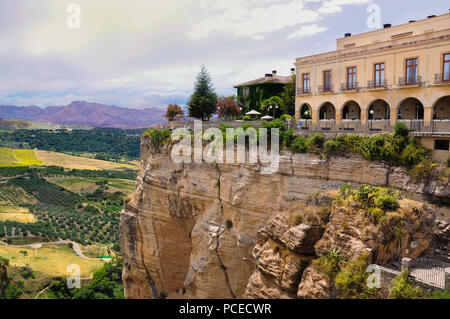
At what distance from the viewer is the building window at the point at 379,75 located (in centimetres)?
2381

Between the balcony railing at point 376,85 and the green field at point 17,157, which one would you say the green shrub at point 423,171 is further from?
the green field at point 17,157

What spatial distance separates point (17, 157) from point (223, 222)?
4653 inches

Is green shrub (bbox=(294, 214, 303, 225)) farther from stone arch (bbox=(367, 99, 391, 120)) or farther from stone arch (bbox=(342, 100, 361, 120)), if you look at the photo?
stone arch (bbox=(342, 100, 361, 120))

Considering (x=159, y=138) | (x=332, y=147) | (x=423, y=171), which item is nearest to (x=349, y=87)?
(x=332, y=147)

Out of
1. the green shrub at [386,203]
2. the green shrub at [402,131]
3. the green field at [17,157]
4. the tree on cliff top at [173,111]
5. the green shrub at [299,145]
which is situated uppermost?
the tree on cliff top at [173,111]

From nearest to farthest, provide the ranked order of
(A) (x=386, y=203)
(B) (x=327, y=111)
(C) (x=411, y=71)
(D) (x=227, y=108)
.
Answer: (A) (x=386, y=203)
(C) (x=411, y=71)
(B) (x=327, y=111)
(D) (x=227, y=108)

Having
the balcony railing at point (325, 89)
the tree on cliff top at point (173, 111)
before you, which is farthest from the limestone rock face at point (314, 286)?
the tree on cliff top at point (173, 111)

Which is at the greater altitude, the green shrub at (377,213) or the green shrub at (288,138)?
the green shrub at (288,138)

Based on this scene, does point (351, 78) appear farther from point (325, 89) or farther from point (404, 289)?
point (404, 289)

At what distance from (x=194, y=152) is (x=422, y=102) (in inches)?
578

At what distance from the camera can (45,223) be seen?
69375mm

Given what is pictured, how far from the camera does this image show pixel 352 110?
27.1 metres

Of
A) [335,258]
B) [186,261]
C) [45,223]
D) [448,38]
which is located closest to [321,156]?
[335,258]

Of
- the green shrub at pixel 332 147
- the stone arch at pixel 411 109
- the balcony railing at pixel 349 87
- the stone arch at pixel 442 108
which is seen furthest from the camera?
the balcony railing at pixel 349 87
